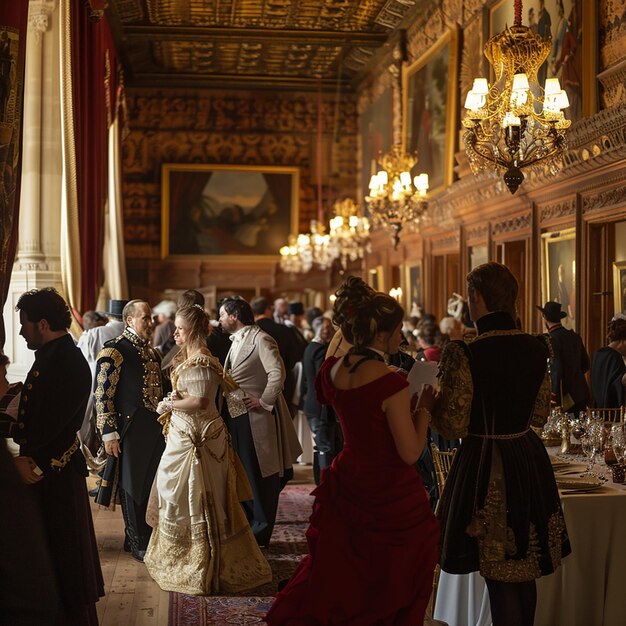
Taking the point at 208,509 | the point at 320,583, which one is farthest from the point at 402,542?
the point at 208,509

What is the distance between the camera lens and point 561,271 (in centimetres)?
1056

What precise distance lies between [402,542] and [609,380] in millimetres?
4013

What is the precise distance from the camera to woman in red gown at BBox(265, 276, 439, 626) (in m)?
3.99

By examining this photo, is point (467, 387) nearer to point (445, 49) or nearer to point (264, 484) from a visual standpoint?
point (264, 484)

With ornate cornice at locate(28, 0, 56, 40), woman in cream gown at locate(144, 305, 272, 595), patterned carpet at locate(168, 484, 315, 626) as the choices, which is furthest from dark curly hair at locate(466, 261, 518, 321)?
ornate cornice at locate(28, 0, 56, 40)

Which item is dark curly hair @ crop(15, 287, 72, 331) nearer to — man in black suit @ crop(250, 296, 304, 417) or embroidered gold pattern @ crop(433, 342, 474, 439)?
embroidered gold pattern @ crop(433, 342, 474, 439)

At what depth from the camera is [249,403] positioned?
7082 millimetres

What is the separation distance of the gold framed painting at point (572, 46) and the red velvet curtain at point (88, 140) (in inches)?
207

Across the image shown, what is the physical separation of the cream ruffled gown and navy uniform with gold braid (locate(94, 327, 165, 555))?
1.70 feet

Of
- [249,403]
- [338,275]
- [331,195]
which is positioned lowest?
[249,403]

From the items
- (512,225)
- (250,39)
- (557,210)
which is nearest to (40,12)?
(557,210)

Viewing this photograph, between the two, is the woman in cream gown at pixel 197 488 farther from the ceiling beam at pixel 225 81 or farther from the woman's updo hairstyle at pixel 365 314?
the ceiling beam at pixel 225 81

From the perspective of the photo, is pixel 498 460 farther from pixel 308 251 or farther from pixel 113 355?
pixel 308 251

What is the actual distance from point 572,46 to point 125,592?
23.3 ft
